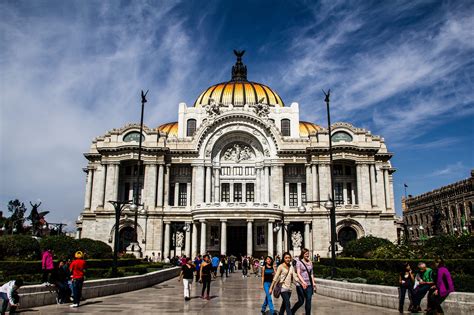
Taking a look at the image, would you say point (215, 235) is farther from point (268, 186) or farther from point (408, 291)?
point (408, 291)

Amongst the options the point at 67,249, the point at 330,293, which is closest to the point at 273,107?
the point at 67,249

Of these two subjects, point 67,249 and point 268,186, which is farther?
point 268,186

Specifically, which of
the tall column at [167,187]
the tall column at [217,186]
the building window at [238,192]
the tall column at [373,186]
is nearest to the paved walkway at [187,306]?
the tall column at [167,187]

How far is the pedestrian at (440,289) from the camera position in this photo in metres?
13.4

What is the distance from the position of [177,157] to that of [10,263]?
120 feet

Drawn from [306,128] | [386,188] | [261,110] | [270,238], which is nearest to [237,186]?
[270,238]

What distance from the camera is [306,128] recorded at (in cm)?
6988

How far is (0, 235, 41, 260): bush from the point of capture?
3170cm

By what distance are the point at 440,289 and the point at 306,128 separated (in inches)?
2257

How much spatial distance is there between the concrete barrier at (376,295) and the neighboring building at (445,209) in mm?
→ 44499

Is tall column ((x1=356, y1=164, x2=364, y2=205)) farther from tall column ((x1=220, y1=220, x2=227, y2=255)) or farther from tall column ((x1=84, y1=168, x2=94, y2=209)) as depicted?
tall column ((x1=84, y1=168, x2=94, y2=209))

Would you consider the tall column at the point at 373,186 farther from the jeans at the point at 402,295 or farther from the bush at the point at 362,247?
the jeans at the point at 402,295

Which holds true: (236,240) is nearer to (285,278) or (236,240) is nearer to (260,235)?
(260,235)

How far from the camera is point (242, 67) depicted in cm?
8556
